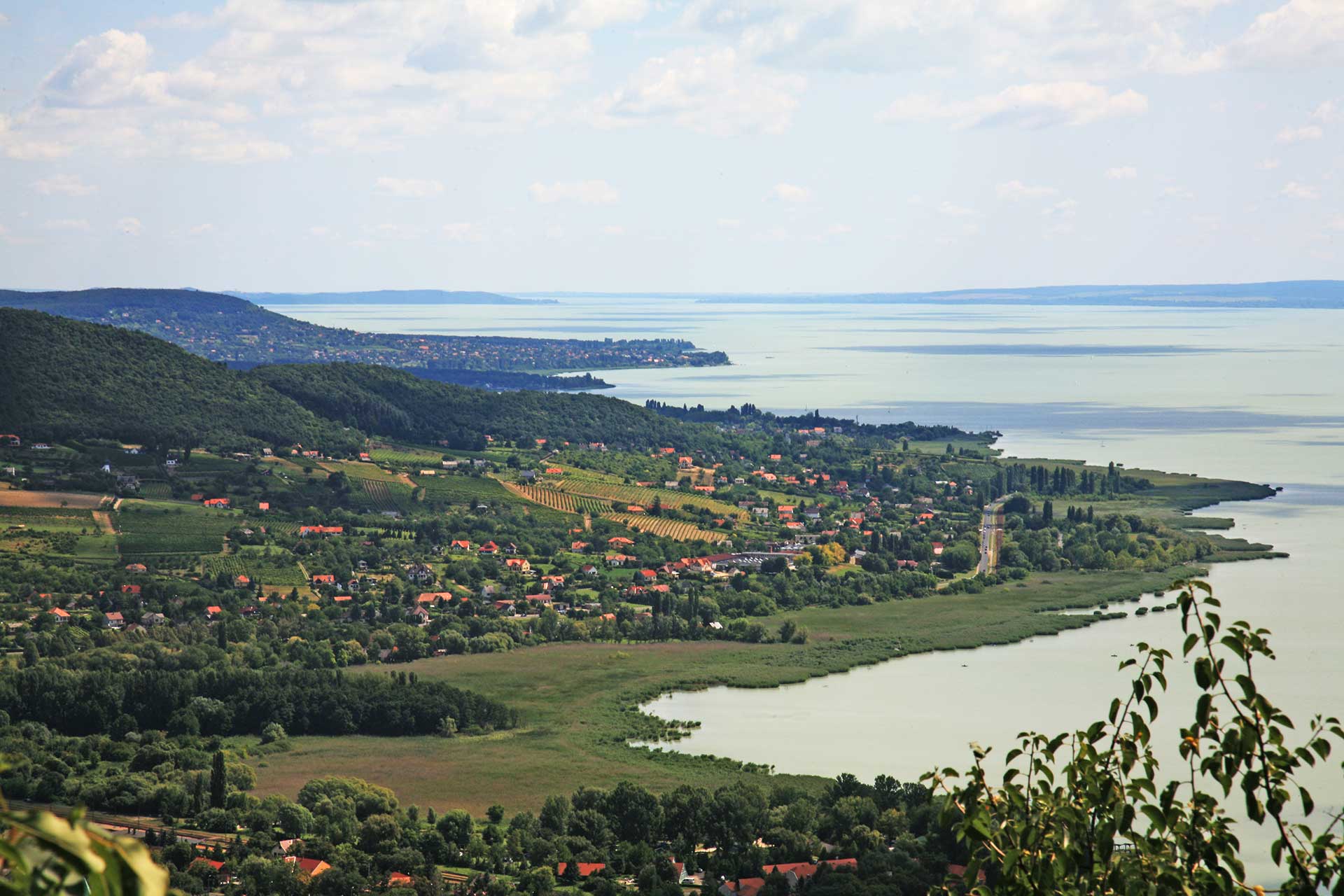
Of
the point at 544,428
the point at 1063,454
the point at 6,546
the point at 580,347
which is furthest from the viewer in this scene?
the point at 580,347

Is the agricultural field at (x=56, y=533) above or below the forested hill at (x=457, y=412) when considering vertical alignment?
below

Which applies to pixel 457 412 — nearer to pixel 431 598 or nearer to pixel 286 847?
pixel 431 598

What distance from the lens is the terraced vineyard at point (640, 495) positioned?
47406mm

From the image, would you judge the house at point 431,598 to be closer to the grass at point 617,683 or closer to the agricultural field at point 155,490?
the grass at point 617,683

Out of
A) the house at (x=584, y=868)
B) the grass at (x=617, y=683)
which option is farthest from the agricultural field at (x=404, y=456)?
the house at (x=584, y=868)

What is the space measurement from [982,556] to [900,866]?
23.6 metres

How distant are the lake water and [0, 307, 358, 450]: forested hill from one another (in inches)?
1152

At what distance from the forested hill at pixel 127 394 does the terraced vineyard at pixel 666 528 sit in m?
13.7

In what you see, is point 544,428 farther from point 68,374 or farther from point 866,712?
point 866,712

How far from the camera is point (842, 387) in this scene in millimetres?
93500

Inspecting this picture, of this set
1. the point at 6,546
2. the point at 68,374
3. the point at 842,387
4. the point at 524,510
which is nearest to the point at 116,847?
the point at 6,546

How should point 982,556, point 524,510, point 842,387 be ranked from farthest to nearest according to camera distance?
point 842,387, point 524,510, point 982,556

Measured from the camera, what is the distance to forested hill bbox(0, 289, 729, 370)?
11112 cm

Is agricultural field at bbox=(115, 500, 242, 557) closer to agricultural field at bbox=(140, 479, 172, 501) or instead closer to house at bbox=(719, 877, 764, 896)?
agricultural field at bbox=(140, 479, 172, 501)
